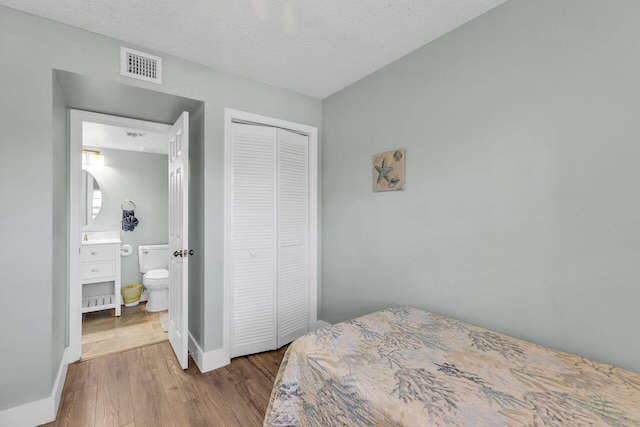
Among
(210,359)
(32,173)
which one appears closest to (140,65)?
(32,173)

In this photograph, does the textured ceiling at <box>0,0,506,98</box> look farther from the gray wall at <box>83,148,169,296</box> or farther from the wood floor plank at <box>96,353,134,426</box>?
the gray wall at <box>83,148,169,296</box>

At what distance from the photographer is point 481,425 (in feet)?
2.92

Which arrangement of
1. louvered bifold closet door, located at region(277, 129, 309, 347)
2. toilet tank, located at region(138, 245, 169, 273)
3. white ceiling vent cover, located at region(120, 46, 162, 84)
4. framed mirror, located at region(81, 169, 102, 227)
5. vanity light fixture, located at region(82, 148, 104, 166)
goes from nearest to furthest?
white ceiling vent cover, located at region(120, 46, 162, 84), louvered bifold closet door, located at region(277, 129, 309, 347), vanity light fixture, located at region(82, 148, 104, 166), framed mirror, located at region(81, 169, 102, 227), toilet tank, located at region(138, 245, 169, 273)

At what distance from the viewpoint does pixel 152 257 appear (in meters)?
4.25

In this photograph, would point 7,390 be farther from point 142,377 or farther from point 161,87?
point 161,87

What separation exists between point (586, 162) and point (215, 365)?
2775 millimetres

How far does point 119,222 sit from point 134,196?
1.40 feet

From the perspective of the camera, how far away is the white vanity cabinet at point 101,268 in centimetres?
359

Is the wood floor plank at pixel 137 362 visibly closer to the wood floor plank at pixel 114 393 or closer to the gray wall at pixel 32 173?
the wood floor plank at pixel 114 393

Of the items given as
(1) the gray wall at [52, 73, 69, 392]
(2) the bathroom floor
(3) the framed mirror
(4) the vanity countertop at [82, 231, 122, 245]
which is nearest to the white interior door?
(2) the bathroom floor

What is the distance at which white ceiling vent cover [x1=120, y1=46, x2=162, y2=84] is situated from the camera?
202 cm

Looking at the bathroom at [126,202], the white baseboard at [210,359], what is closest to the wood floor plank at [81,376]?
the white baseboard at [210,359]

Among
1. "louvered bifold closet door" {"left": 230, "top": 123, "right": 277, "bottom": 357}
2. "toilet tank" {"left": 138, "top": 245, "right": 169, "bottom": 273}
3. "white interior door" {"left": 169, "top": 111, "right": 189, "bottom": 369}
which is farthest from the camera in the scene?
"toilet tank" {"left": 138, "top": 245, "right": 169, "bottom": 273}

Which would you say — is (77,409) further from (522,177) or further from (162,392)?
(522,177)
